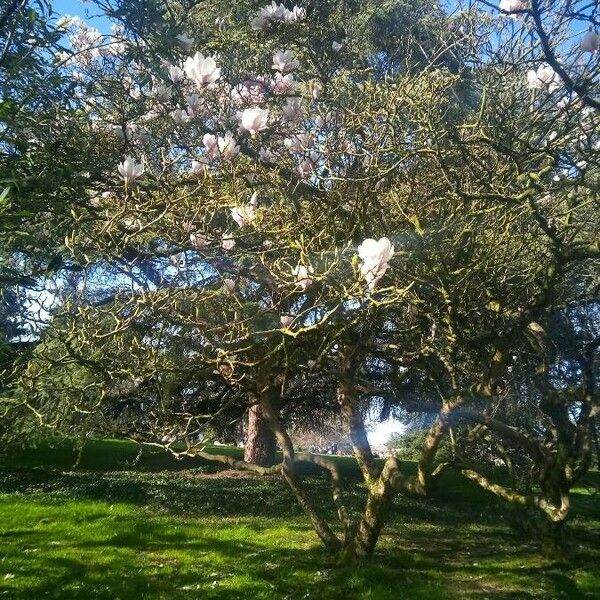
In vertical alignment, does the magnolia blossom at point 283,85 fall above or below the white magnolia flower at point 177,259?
above

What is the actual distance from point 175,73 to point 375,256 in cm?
252

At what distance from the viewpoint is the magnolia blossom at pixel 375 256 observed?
352 cm

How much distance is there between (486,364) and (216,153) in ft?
12.8

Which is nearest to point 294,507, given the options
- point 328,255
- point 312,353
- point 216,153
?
point 312,353

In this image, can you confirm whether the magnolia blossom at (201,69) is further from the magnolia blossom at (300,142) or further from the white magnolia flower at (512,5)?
the white magnolia flower at (512,5)

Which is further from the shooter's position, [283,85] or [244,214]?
[283,85]

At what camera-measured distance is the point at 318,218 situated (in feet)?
19.6

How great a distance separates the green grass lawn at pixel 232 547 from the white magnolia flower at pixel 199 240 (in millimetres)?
2677

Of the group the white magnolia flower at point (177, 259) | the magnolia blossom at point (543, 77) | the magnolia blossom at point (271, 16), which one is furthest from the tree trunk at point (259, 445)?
the magnolia blossom at point (543, 77)

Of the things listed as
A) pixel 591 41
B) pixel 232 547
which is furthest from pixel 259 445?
pixel 591 41

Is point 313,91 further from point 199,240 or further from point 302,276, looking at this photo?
point 302,276

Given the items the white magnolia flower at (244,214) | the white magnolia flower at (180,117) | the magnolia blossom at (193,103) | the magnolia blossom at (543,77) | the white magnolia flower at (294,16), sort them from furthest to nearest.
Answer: the white magnolia flower at (294,16) < the white magnolia flower at (180,117) < the magnolia blossom at (193,103) < the magnolia blossom at (543,77) < the white magnolia flower at (244,214)

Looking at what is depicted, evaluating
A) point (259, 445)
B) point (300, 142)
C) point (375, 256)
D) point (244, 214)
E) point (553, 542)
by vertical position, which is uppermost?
point (300, 142)

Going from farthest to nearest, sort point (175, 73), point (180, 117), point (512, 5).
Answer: point (180, 117) → point (175, 73) → point (512, 5)
